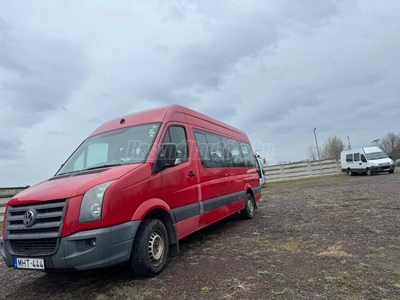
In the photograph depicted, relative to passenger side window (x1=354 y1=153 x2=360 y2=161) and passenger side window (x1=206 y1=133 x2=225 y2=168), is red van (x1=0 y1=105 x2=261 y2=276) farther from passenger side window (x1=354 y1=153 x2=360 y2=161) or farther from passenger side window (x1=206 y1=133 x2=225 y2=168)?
passenger side window (x1=354 y1=153 x2=360 y2=161)

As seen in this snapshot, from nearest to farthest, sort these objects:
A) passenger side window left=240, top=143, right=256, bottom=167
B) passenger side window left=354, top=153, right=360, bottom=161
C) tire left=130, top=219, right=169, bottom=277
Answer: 1. tire left=130, top=219, right=169, bottom=277
2. passenger side window left=240, top=143, right=256, bottom=167
3. passenger side window left=354, top=153, right=360, bottom=161

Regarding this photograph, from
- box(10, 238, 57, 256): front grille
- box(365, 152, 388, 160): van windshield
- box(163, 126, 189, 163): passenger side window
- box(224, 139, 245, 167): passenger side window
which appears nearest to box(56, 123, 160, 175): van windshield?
box(163, 126, 189, 163): passenger side window

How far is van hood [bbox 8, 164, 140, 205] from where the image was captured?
365 cm

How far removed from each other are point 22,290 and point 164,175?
2.50 m

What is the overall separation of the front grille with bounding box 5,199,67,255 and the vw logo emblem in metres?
0.01

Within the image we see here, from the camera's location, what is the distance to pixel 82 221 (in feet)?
11.5

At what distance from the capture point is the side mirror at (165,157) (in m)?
4.52

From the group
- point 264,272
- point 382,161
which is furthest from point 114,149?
point 382,161

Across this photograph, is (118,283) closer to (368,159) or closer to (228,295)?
(228,295)

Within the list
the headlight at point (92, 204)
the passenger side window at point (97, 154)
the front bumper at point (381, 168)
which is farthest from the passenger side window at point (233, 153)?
the front bumper at point (381, 168)

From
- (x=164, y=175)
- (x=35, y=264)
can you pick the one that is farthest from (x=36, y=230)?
(x=164, y=175)

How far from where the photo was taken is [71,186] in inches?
148

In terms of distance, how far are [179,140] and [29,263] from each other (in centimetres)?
285

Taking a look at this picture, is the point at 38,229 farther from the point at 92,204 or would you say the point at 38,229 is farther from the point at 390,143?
the point at 390,143
